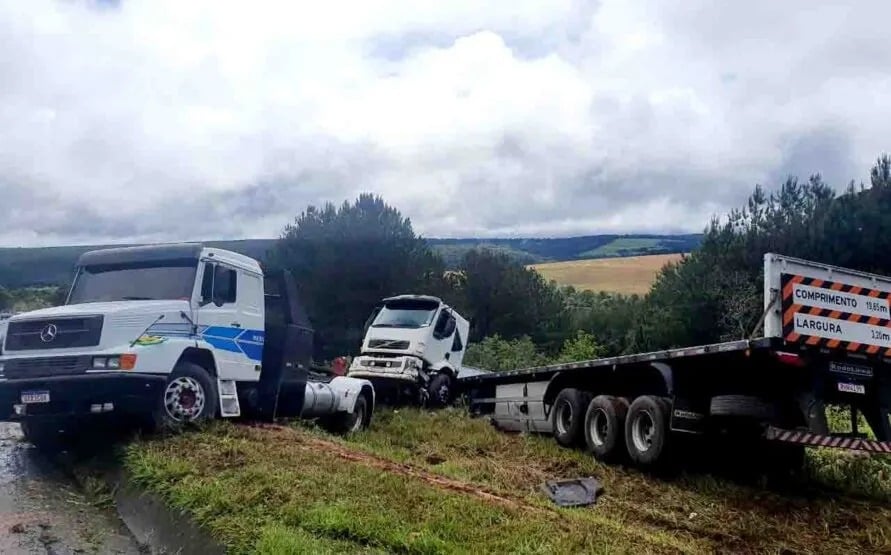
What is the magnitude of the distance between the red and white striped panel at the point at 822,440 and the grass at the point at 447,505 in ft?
2.06

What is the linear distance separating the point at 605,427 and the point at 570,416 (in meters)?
1.02

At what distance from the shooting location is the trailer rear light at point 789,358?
863cm

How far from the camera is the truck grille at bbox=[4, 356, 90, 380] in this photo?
29.3 ft

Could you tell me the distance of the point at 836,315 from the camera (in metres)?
9.22

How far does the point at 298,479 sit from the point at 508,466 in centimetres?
387

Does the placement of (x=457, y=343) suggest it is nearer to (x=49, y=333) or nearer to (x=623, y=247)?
(x=49, y=333)

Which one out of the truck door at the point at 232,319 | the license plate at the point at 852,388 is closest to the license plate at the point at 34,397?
the truck door at the point at 232,319

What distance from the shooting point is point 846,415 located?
986cm

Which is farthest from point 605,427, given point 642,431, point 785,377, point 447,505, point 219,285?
point 219,285

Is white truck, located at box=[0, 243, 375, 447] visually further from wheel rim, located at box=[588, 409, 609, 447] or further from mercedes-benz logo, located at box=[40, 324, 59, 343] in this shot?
wheel rim, located at box=[588, 409, 609, 447]

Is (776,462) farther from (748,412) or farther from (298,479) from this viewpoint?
→ (298,479)

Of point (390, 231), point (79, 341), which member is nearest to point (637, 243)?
point (390, 231)

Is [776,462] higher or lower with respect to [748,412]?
lower

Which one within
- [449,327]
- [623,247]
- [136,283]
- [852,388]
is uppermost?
[623,247]
